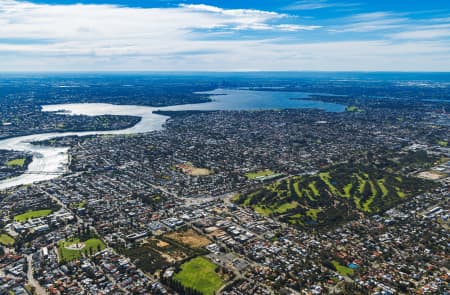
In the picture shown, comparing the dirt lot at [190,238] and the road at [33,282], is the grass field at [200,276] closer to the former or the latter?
the dirt lot at [190,238]

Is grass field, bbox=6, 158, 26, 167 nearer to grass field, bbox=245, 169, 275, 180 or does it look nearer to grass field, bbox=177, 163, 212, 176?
grass field, bbox=177, 163, 212, 176

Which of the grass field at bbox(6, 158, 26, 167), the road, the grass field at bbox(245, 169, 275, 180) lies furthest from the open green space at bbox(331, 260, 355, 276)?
the grass field at bbox(6, 158, 26, 167)

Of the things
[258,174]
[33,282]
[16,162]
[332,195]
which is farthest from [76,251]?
[16,162]

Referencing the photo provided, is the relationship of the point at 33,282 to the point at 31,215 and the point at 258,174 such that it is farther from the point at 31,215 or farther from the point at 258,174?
the point at 258,174

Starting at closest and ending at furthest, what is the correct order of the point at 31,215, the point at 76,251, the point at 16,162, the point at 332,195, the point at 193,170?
1. the point at 76,251
2. the point at 31,215
3. the point at 332,195
4. the point at 193,170
5. the point at 16,162

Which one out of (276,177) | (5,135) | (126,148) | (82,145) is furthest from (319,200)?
(5,135)

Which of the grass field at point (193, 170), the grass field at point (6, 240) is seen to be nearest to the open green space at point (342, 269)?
the grass field at point (193, 170)
